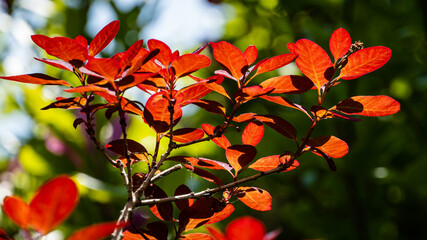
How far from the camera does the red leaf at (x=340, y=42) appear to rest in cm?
39

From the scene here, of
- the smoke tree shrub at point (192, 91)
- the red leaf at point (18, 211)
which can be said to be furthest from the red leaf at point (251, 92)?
the red leaf at point (18, 211)

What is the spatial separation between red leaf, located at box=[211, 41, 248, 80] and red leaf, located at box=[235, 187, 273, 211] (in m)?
0.14

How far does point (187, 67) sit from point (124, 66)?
0.06 m

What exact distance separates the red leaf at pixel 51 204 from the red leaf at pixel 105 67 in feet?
0.42

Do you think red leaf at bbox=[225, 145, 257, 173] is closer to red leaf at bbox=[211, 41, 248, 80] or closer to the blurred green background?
red leaf at bbox=[211, 41, 248, 80]

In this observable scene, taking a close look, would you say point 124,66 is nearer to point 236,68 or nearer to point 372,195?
point 236,68

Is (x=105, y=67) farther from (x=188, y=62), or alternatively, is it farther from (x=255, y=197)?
(x=255, y=197)

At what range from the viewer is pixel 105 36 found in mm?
395

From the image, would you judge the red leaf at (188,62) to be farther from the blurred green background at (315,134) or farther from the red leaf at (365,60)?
the blurred green background at (315,134)

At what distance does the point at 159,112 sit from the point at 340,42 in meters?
0.20

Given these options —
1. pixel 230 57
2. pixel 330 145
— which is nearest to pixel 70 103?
pixel 230 57

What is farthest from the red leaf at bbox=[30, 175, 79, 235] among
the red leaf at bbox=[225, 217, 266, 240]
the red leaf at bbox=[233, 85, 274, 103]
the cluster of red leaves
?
the red leaf at bbox=[233, 85, 274, 103]

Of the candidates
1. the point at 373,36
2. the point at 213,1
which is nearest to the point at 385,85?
the point at 373,36

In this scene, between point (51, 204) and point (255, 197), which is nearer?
point (51, 204)
